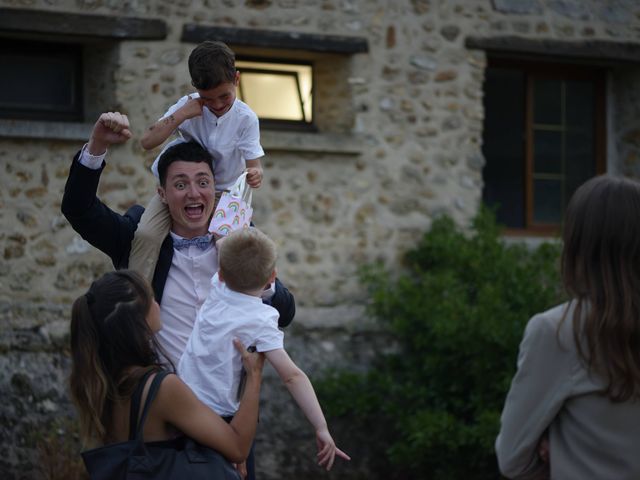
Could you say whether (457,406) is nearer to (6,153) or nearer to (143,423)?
(6,153)

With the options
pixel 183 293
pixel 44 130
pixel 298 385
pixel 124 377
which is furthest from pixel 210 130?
pixel 44 130

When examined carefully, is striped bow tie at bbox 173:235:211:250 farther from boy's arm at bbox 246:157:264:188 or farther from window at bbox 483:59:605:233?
window at bbox 483:59:605:233

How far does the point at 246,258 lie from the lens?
3738 mm

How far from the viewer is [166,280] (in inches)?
167

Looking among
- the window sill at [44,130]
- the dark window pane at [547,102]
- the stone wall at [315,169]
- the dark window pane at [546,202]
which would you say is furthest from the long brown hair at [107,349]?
the dark window pane at [547,102]

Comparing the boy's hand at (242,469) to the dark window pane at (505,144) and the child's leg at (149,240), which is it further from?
the dark window pane at (505,144)

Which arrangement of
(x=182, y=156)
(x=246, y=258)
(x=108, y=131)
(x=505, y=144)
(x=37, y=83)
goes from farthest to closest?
(x=505, y=144), (x=37, y=83), (x=182, y=156), (x=108, y=131), (x=246, y=258)

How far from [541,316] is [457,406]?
16.9 ft

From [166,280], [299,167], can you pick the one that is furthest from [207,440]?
[299,167]

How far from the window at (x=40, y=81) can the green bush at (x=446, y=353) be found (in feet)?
7.79

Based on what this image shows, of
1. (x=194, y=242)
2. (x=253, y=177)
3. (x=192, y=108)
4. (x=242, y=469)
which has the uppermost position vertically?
(x=192, y=108)

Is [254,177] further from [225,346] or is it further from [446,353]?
[446,353]

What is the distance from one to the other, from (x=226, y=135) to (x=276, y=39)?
4.31 meters

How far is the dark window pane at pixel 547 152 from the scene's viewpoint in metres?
10.2
